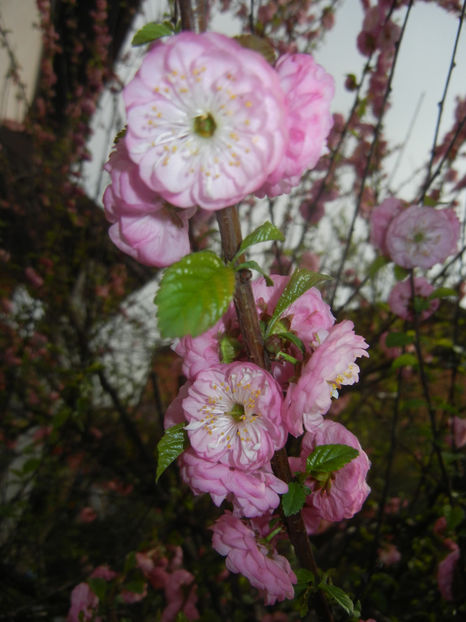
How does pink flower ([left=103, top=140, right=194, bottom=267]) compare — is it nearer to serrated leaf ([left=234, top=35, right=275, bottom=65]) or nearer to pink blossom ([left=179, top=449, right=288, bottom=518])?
serrated leaf ([left=234, top=35, right=275, bottom=65])

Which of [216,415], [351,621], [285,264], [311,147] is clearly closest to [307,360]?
[216,415]

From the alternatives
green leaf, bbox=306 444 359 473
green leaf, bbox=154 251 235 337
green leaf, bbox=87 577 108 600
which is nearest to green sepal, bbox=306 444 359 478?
green leaf, bbox=306 444 359 473

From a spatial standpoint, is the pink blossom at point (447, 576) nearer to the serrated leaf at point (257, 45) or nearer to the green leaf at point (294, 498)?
the green leaf at point (294, 498)

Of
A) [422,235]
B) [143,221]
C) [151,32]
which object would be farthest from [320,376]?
[422,235]

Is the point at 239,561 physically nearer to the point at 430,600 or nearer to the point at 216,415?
the point at 216,415

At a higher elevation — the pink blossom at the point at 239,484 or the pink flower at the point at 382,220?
the pink flower at the point at 382,220

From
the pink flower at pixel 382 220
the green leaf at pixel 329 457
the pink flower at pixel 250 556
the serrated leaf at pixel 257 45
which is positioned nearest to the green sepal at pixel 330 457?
the green leaf at pixel 329 457
